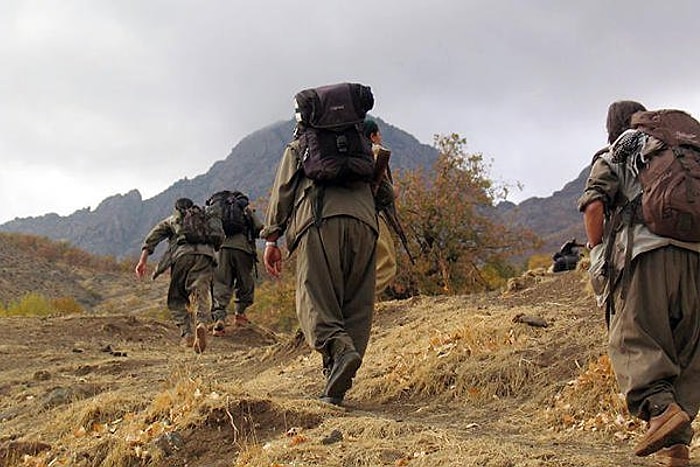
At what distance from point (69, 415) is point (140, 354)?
555cm

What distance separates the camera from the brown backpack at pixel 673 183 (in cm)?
393

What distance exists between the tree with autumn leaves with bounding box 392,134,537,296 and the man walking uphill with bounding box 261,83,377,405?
55.1ft

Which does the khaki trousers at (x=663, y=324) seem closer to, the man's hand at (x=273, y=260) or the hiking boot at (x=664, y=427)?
the hiking boot at (x=664, y=427)

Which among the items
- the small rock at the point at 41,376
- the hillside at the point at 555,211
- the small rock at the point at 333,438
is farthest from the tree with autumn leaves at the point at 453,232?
the hillside at the point at 555,211

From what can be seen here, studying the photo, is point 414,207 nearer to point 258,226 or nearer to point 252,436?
point 258,226

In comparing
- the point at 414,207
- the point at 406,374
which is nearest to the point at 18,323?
the point at 406,374

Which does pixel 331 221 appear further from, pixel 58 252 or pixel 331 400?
pixel 58 252

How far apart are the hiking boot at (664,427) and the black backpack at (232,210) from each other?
371 inches

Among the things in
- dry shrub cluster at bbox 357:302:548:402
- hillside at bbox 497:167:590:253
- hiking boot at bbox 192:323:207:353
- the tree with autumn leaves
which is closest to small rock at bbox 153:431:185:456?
dry shrub cluster at bbox 357:302:548:402

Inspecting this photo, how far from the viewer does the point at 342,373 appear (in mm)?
5215

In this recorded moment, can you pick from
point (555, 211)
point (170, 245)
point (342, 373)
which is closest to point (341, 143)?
point (342, 373)

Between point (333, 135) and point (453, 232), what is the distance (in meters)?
19.6

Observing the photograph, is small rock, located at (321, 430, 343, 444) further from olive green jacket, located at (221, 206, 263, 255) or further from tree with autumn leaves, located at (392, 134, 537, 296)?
tree with autumn leaves, located at (392, 134, 537, 296)

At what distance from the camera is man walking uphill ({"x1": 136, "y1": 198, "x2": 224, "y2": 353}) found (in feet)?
36.6
